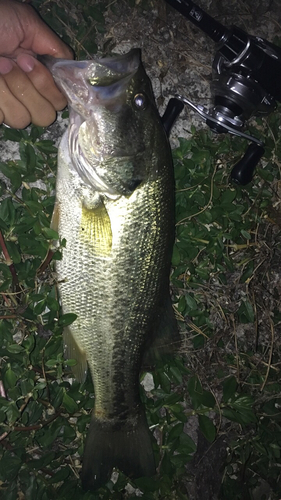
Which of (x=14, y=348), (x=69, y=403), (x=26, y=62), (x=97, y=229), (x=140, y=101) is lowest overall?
(x=69, y=403)

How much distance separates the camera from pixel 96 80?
6.07 feet

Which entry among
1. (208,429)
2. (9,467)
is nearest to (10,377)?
(9,467)

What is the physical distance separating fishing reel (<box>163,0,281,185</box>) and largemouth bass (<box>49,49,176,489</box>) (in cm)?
55

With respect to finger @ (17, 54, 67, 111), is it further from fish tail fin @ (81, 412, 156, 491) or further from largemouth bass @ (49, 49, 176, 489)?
fish tail fin @ (81, 412, 156, 491)

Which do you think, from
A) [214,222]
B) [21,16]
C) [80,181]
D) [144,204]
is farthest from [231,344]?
[21,16]

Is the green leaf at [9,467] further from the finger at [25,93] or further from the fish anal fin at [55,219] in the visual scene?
the finger at [25,93]

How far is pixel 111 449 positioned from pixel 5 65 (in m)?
2.20

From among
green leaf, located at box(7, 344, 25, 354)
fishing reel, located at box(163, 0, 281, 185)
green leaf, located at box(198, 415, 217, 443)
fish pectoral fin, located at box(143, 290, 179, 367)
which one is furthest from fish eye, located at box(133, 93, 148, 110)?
green leaf, located at box(198, 415, 217, 443)

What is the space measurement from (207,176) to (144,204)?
2.71 feet

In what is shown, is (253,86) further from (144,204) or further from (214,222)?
(144,204)

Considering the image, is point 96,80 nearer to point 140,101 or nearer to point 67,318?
point 140,101

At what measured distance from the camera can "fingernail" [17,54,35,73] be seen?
2203 mm

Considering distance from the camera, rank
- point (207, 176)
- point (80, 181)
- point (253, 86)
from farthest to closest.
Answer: point (207, 176)
point (253, 86)
point (80, 181)

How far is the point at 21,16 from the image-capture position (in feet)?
6.97
